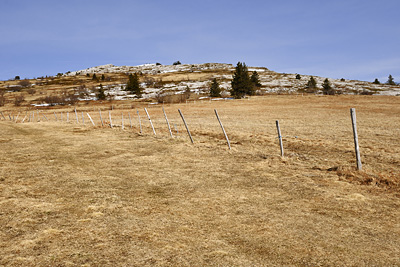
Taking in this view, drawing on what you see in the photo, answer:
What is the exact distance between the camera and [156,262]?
5.66 m

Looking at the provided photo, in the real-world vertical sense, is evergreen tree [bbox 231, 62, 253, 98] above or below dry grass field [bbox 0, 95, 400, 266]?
above

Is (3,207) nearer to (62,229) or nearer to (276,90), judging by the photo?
(62,229)

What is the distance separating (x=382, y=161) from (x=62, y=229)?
14.2 metres

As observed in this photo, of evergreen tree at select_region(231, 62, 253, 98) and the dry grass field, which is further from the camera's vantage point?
evergreen tree at select_region(231, 62, 253, 98)

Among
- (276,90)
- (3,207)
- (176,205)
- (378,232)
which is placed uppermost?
(276,90)

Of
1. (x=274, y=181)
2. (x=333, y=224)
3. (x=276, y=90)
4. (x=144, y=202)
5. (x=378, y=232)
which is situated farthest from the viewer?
(x=276, y=90)

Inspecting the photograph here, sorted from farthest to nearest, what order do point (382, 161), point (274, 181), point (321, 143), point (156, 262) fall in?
1. point (321, 143)
2. point (382, 161)
3. point (274, 181)
4. point (156, 262)

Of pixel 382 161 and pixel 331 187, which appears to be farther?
pixel 382 161

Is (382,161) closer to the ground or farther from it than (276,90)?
closer to the ground

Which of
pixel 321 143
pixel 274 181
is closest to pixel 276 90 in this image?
pixel 321 143

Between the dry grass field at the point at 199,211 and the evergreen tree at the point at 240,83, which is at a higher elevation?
the evergreen tree at the point at 240,83

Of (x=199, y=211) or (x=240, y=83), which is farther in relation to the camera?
(x=240, y=83)

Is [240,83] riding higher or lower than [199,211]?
higher

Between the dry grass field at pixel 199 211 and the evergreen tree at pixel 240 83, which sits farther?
the evergreen tree at pixel 240 83
